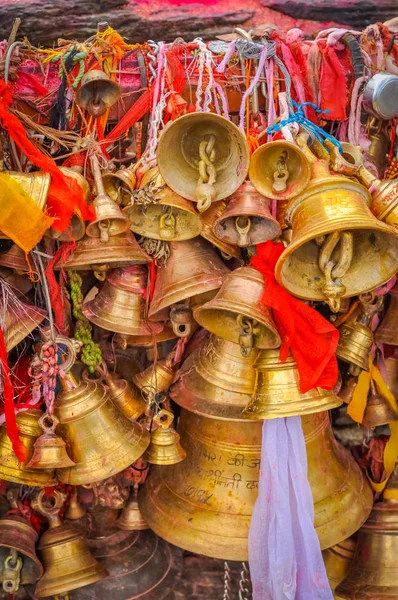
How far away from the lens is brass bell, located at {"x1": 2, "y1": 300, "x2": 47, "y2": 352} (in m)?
2.92

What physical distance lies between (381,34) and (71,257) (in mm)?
1808

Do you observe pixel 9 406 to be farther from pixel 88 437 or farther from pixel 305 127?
pixel 305 127

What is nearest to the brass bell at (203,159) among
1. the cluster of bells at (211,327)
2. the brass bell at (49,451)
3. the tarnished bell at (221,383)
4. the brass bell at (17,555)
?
the cluster of bells at (211,327)

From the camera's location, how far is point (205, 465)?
129 inches

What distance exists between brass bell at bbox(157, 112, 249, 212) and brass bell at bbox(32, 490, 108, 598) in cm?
160

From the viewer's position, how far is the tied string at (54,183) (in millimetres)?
2768

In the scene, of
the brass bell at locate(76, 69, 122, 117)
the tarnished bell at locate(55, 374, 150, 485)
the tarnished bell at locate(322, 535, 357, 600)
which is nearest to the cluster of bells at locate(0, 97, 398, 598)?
the tarnished bell at locate(55, 374, 150, 485)

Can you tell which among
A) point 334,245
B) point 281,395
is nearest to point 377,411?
point 281,395

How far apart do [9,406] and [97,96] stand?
1356 mm

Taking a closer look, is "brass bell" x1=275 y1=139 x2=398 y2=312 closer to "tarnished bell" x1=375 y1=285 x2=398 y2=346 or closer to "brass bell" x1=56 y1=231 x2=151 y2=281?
"tarnished bell" x1=375 y1=285 x2=398 y2=346

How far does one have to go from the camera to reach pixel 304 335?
2.88 metres

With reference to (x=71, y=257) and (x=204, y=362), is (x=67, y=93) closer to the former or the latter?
(x=71, y=257)

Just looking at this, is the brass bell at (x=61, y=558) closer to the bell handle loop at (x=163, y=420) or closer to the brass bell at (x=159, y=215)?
the bell handle loop at (x=163, y=420)

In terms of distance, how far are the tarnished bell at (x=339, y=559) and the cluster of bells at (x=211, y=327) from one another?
14cm
